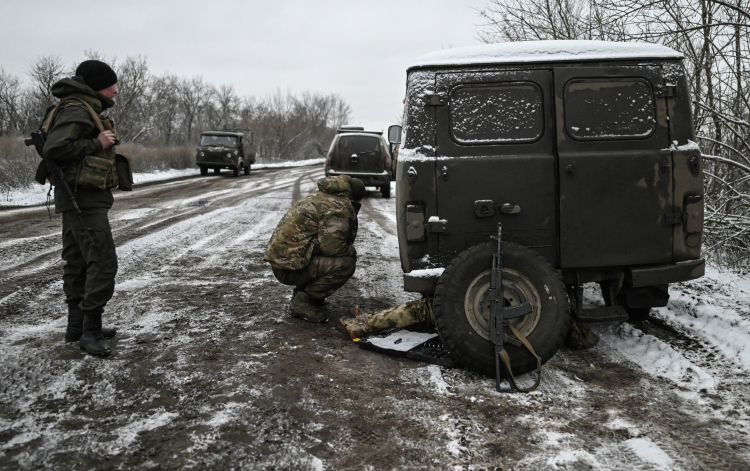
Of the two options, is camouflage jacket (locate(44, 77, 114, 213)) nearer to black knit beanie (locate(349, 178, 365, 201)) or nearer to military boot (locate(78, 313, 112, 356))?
military boot (locate(78, 313, 112, 356))

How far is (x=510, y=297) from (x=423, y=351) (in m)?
0.73

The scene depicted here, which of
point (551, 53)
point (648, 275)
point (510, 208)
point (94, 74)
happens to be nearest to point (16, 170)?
point (94, 74)

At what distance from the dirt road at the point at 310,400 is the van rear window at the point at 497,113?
161cm

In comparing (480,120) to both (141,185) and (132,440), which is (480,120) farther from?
(141,185)

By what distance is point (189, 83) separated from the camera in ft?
186

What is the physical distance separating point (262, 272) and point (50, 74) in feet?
119

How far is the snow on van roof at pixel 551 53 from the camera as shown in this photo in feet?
11.8

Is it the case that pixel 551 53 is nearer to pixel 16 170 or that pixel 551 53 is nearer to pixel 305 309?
pixel 305 309

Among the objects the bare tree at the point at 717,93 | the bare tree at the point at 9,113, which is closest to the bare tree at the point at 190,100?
the bare tree at the point at 9,113

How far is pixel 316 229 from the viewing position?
442 centimetres

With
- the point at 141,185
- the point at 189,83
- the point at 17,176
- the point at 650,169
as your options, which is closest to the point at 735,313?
the point at 650,169

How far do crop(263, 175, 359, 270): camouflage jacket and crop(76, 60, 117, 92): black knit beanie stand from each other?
1652 millimetres

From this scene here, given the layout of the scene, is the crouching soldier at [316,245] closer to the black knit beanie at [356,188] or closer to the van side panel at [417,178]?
the black knit beanie at [356,188]

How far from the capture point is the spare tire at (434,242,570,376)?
3258mm
